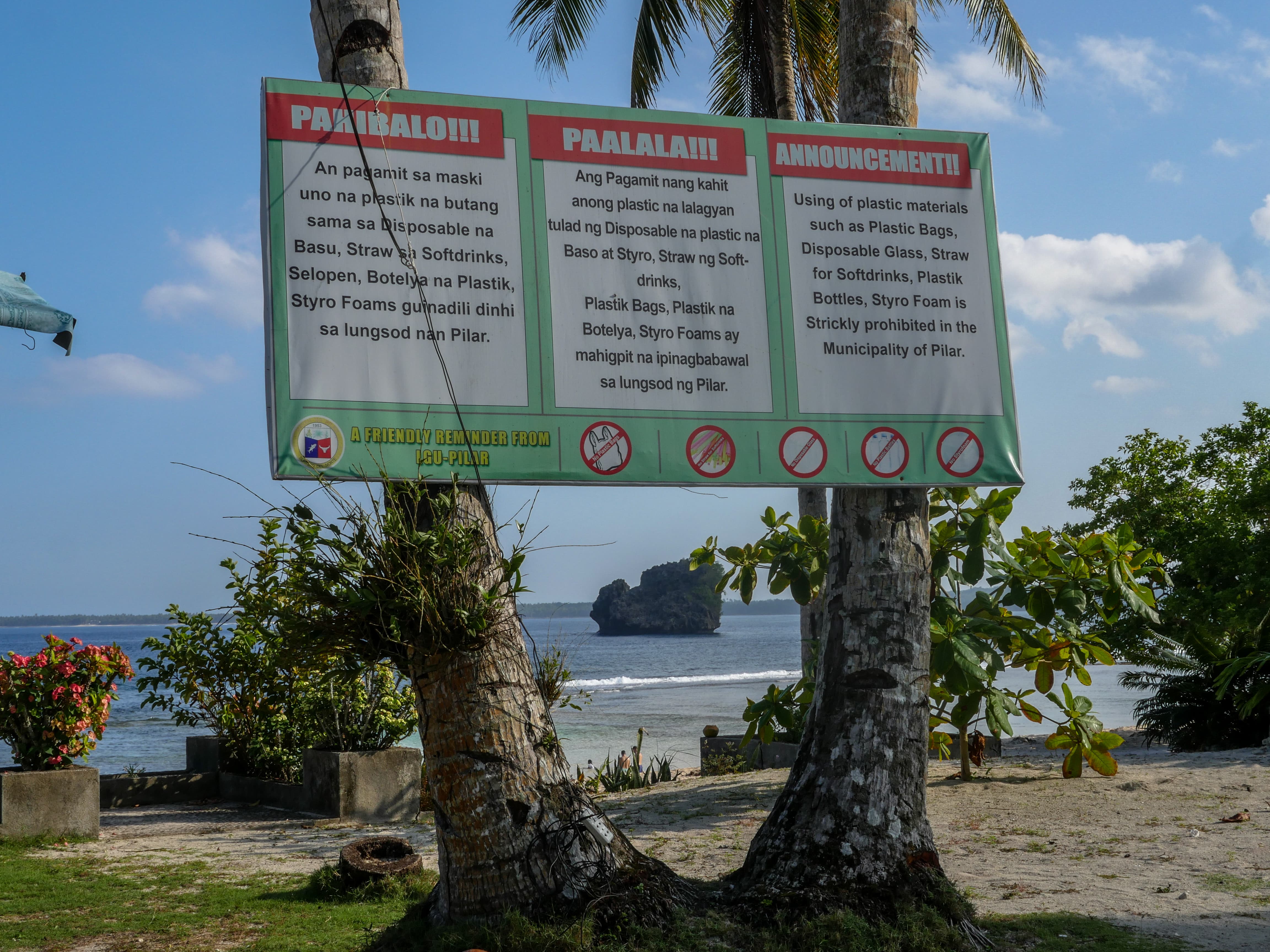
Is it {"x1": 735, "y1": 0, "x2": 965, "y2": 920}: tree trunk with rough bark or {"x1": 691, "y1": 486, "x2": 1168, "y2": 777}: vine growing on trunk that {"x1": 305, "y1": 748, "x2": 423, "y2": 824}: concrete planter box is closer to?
{"x1": 691, "y1": 486, "x2": 1168, "y2": 777}: vine growing on trunk

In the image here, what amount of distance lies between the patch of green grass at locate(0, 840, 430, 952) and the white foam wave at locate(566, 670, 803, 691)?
44.5 m

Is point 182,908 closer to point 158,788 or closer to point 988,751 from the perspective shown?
point 158,788

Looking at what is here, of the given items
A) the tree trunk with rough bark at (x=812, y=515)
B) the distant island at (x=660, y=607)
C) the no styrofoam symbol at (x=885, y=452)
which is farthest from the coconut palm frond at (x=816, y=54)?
the distant island at (x=660, y=607)

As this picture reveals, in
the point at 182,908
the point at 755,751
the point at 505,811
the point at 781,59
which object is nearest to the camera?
the point at 505,811

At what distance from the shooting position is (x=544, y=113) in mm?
4953

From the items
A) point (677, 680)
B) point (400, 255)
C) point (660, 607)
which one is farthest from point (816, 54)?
point (660, 607)

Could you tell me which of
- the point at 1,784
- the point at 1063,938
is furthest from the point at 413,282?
the point at 1,784

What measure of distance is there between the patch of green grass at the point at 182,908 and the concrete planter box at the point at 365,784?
198 centimetres

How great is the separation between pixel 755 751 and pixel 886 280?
7.37 m

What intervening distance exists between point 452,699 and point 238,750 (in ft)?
27.0

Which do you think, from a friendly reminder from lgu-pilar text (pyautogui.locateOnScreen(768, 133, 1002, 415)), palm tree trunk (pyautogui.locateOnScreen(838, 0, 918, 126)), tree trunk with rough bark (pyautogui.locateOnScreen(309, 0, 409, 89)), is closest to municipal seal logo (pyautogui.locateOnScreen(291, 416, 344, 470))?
tree trunk with rough bark (pyautogui.locateOnScreen(309, 0, 409, 89))

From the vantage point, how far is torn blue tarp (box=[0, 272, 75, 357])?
7.87m

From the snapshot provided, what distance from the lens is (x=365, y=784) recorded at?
369 inches

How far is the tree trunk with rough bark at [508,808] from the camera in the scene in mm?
4098
